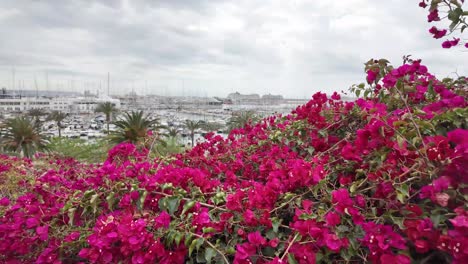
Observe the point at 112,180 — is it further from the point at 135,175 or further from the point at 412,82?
the point at 412,82

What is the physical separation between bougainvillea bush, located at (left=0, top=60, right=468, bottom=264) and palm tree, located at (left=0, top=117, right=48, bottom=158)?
9.15m

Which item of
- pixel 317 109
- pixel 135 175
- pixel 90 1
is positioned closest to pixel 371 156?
pixel 317 109

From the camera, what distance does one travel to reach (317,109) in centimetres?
160

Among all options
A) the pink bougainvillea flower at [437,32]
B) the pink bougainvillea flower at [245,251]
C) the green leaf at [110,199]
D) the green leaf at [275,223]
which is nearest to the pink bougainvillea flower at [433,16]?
the pink bougainvillea flower at [437,32]

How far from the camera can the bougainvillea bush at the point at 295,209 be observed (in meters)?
0.72

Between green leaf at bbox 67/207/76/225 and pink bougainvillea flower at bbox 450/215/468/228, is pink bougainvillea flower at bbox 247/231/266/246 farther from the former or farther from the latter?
green leaf at bbox 67/207/76/225

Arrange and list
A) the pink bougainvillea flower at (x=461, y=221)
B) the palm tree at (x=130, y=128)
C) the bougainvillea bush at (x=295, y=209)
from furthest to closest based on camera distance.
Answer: the palm tree at (x=130, y=128)
the bougainvillea bush at (x=295, y=209)
the pink bougainvillea flower at (x=461, y=221)

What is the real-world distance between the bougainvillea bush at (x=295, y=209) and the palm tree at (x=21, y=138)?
9147 millimetres

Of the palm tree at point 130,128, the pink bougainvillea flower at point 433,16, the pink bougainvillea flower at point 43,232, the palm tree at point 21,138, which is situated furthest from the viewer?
the palm tree at point 21,138

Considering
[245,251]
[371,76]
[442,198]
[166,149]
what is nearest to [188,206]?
[245,251]

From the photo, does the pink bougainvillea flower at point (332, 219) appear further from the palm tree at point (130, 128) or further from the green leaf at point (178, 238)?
the palm tree at point (130, 128)

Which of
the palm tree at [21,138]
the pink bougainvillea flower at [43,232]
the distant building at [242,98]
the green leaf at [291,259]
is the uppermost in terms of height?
the distant building at [242,98]

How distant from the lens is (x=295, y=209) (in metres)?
0.95

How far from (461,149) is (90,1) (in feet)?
14.4
